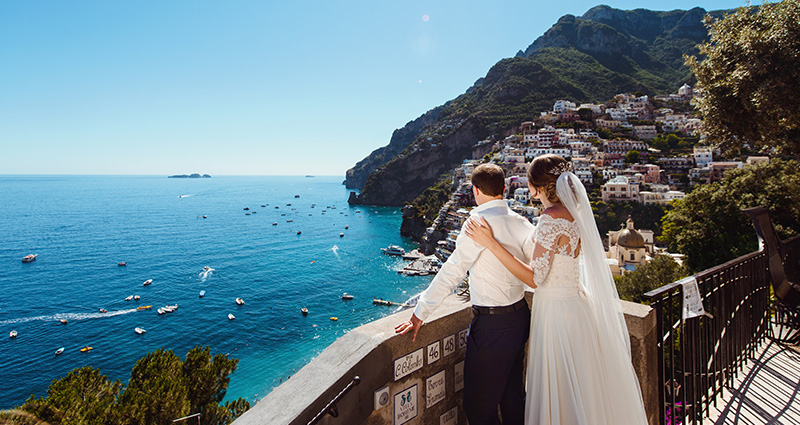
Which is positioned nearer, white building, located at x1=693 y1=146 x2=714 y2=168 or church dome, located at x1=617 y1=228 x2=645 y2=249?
church dome, located at x1=617 y1=228 x2=645 y2=249

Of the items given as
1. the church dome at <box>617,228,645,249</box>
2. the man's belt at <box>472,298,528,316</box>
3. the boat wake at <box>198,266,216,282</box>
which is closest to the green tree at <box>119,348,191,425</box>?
the man's belt at <box>472,298,528,316</box>

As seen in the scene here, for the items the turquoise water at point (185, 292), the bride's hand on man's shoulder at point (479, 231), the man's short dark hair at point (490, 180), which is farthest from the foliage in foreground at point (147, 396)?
the man's short dark hair at point (490, 180)

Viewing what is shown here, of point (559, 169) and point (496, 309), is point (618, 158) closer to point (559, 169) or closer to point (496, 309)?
point (559, 169)

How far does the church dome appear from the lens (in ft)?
104

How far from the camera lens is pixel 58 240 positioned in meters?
54.0

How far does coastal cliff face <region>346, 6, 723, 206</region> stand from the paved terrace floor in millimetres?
100743

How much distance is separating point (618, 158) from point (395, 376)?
251ft

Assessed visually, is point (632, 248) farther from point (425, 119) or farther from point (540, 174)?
point (425, 119)

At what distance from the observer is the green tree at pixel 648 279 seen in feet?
59.6

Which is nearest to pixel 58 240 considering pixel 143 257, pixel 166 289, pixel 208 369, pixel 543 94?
pixel 143 257

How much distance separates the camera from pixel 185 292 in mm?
34062

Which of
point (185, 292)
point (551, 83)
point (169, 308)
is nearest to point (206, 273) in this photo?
point (185, 292)

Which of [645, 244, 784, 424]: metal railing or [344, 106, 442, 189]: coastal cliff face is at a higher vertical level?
[344, 106, 442, 189]: coastal cliff face

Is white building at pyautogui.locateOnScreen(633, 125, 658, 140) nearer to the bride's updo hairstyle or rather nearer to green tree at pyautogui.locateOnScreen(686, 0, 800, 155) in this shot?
green tree at pyautogui.locateOnScreen(686, 0, 800, 155)
